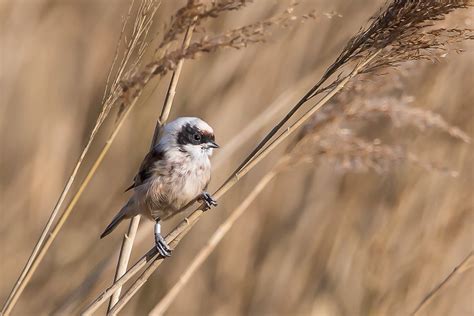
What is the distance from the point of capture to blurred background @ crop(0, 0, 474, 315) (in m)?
2.90

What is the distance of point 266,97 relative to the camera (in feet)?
9.85

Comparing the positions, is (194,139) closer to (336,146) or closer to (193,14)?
(336,146)

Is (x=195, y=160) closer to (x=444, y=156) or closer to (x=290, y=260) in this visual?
(x=290, y=260)

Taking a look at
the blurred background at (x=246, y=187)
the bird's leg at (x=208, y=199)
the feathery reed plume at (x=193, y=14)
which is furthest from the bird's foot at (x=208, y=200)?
the blurred background at (x=246, y=187)

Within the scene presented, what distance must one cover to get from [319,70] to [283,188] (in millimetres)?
690

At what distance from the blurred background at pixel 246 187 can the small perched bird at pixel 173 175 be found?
0.62 metres

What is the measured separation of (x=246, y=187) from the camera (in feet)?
10.0

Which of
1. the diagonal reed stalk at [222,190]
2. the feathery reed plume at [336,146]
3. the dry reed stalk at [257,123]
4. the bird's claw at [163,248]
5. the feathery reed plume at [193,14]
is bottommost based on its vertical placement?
the feathery reed plume at [336,146]

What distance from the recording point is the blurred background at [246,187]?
114 inches

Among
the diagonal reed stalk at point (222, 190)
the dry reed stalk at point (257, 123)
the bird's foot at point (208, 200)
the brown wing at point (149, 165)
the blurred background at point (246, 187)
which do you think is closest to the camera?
the diagonal reed stalk at point (222, 190)

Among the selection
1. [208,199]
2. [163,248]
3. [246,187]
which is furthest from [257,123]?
[246,187]

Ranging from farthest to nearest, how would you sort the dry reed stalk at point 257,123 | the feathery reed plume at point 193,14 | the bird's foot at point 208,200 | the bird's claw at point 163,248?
the dry reed stalk at point 257,123, the bird's foot at point 208,200, the bird's claw at point 163,248, the feathery reed plume at point 193,14

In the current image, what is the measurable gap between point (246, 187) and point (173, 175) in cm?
87

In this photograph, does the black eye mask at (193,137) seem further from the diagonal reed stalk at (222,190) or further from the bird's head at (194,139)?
Result: the diagonal reed stalk at (222,190)
